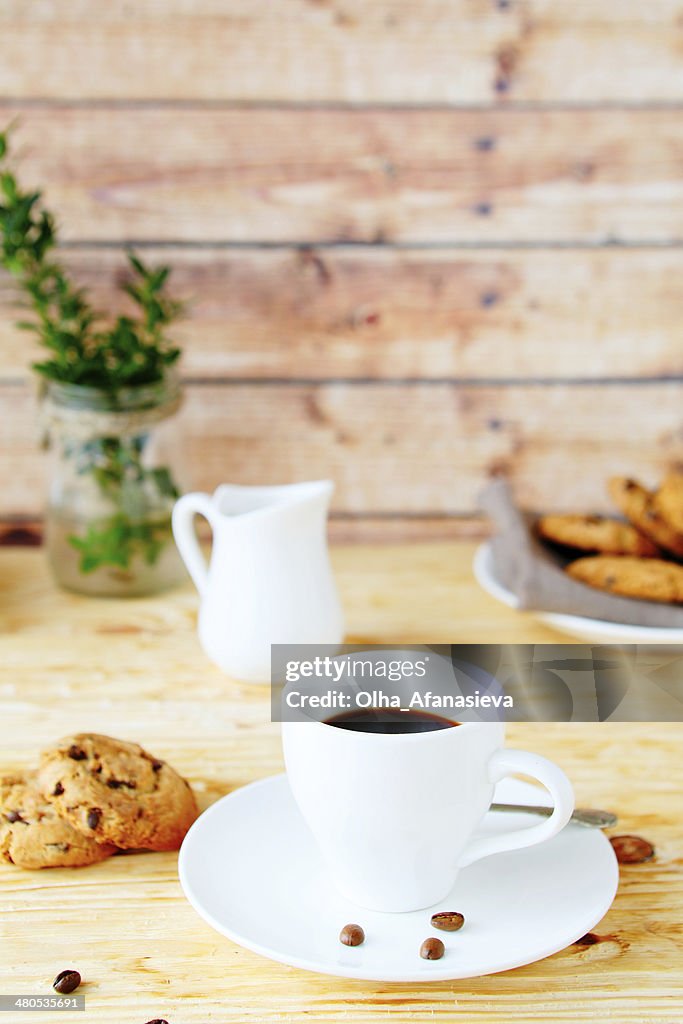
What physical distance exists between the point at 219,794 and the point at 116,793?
11cm

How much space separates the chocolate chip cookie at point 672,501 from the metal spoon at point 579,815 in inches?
17.4

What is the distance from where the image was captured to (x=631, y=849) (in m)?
0.74

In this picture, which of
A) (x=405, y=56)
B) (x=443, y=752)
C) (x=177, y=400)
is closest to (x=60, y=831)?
(x=443, y=752)

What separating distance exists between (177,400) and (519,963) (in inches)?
A: 30.1

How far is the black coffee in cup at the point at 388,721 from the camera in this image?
2.17 ft

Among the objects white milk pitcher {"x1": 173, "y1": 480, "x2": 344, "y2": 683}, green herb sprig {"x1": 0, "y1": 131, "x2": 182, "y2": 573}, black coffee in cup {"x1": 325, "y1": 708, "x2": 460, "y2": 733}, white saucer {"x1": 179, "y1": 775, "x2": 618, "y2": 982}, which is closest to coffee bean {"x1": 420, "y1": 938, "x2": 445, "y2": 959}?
white saucer {"x1": 179, "y1": 775, "x2": 618, "y2": 982}

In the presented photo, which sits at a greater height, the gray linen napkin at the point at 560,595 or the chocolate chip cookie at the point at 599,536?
the chocolate chip cookie at the point at 599,536

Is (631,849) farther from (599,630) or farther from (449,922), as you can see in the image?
(599,630)

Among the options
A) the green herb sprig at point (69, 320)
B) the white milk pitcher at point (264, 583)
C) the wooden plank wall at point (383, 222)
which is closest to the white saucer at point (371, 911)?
the white milk pitcher at point (264, 583)

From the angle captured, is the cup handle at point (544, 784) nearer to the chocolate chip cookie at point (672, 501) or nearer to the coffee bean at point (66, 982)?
the coffee bean at point (66, 982)

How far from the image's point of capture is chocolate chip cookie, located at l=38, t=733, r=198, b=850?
0.73 metres

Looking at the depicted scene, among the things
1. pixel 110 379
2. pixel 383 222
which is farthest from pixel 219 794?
pixel 383 222

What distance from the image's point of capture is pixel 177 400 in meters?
1.21

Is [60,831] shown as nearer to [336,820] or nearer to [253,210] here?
[336,820]
